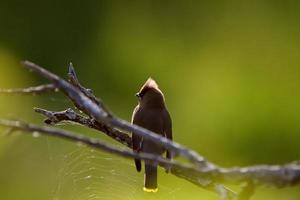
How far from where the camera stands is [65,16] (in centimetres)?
868

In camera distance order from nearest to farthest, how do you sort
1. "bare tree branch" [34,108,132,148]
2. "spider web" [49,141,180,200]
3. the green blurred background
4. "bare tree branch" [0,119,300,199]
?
1. "bare tree branch" [0,119,300,199]
2. "bare tree branch" [34,108,132,148]
3. "spider web" [49,141,180,200]
4. the green blurred background

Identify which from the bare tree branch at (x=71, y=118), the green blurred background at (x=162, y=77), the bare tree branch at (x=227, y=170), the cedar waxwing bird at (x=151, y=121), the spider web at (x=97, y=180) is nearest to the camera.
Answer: the bare tree branch at (x=227, y=170)

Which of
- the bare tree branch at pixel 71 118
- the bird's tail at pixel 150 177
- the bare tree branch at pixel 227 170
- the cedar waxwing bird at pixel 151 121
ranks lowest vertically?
the bare tree branch at pixel 227 170

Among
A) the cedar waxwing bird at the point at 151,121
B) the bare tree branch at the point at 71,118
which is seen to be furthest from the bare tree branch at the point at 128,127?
the cedar waxwing bird at the point at 151,121

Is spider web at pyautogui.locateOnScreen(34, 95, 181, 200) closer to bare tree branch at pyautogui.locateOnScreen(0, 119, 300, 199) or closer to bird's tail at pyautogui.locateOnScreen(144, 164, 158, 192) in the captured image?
bird's tail at pyautogui.locateOnScreen(144, 164, 158, 192)

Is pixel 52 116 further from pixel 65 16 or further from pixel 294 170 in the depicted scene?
pixel 65 16

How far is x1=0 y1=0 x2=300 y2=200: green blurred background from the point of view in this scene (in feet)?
17.0

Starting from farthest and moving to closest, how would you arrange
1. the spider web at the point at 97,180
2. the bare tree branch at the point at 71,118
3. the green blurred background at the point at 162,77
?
the green blurred background at the point at 162,77 → the spider web at the point at 97,180 → the bare tree branch at the point at 71,118

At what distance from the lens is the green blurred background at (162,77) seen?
5.19 metres

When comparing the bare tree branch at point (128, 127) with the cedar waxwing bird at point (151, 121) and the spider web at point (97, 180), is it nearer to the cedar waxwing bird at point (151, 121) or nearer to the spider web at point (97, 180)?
the cedar waxwing bird at point (151, 121)

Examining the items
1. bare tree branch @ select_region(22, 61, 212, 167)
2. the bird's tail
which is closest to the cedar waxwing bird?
the bird's tail

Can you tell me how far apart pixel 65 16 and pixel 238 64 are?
2.14m

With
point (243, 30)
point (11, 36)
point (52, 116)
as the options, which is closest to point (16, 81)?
point (11, 36)

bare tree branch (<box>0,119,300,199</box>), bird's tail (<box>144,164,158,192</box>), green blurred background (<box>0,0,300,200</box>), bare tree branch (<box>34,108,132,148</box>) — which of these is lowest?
bare tree branch (<box>0,119,300,199</box>)
